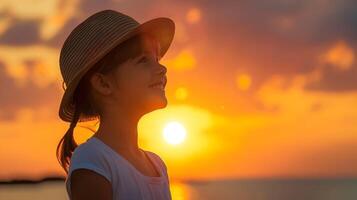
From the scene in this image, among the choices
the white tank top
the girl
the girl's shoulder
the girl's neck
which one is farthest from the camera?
the girl's shoulder

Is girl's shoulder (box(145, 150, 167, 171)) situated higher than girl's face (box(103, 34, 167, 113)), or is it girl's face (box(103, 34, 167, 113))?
girl's face (box(103, 34, 167, 113))

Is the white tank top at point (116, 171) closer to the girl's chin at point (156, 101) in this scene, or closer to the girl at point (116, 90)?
the girl at point (116, 90)

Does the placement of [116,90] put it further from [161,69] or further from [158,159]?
[158,159]

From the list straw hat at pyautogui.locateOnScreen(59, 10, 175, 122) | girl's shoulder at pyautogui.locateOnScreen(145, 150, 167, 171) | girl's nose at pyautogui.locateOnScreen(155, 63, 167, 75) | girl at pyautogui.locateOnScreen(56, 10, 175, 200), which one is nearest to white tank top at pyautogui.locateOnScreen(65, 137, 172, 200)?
girl at pyautogui.locateOnScreen(56, 10, 175, 200)

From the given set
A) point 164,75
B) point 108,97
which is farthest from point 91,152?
point 164,75

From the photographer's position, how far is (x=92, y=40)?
403 cm

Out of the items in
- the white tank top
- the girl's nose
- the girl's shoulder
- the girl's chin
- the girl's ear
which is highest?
the girl's nose

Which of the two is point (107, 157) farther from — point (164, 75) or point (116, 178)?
point (164, 75)

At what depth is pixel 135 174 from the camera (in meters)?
3.95

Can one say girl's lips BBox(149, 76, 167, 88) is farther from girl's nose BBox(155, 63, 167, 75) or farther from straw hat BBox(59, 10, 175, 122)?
straw hat BBox(59, 10, 175, 122)

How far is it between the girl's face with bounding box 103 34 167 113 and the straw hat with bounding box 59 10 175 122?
0.54 feet

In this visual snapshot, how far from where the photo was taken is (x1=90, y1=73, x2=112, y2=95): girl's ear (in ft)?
13.1

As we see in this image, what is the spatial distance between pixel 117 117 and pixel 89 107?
0.95ft

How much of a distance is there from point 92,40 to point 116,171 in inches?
32.0
